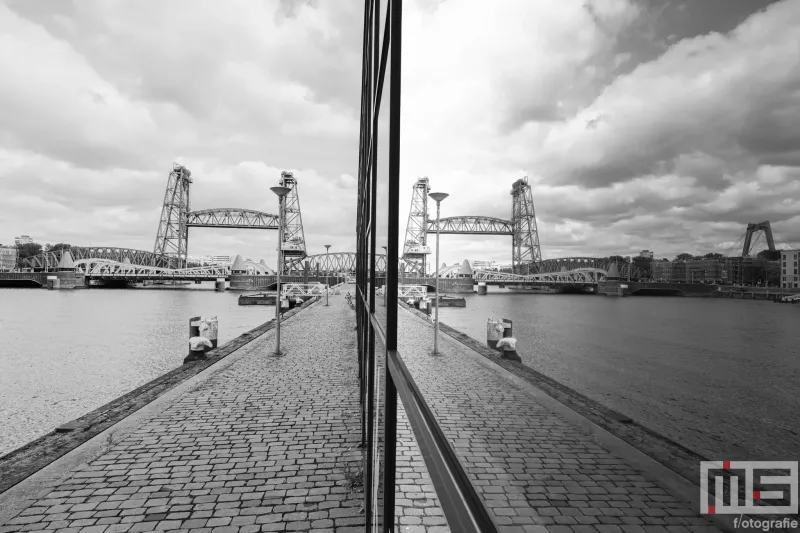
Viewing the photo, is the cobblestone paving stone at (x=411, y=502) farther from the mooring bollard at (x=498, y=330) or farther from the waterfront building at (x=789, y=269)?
the mooring bollard at (x=498, y=330)

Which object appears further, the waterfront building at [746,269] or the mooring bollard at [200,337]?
the mooring bollard at [200,337]

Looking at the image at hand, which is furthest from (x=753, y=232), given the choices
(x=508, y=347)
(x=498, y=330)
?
(x=498, y=330)

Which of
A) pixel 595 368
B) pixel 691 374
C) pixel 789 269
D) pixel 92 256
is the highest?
pixel 92 256

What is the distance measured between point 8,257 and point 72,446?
88132 mm

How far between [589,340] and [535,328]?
324 cm

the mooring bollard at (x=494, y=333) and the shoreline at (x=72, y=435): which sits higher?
the mooring bollard at (x=494, y=333)

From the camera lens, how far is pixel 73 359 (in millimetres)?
9859

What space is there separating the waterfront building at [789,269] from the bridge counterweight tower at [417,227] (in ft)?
2.96

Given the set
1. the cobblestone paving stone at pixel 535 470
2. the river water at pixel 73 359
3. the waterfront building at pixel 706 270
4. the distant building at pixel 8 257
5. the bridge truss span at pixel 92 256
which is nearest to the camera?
the cobblestone paving stone at pixel 535 470

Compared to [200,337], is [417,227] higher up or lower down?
higher up

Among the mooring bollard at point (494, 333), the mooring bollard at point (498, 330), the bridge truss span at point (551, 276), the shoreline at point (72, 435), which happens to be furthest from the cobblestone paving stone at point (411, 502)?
the bridge truss span at point (551, 276)

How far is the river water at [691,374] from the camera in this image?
690 centimetres

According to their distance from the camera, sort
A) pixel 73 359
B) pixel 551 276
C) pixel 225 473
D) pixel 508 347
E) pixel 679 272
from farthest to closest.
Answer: pixel 551 276 → pixel 73 359 → pixel 508 347 → pixel 225 473 → pixel 679 272

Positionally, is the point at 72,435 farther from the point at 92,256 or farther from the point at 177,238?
the point at 92,256
